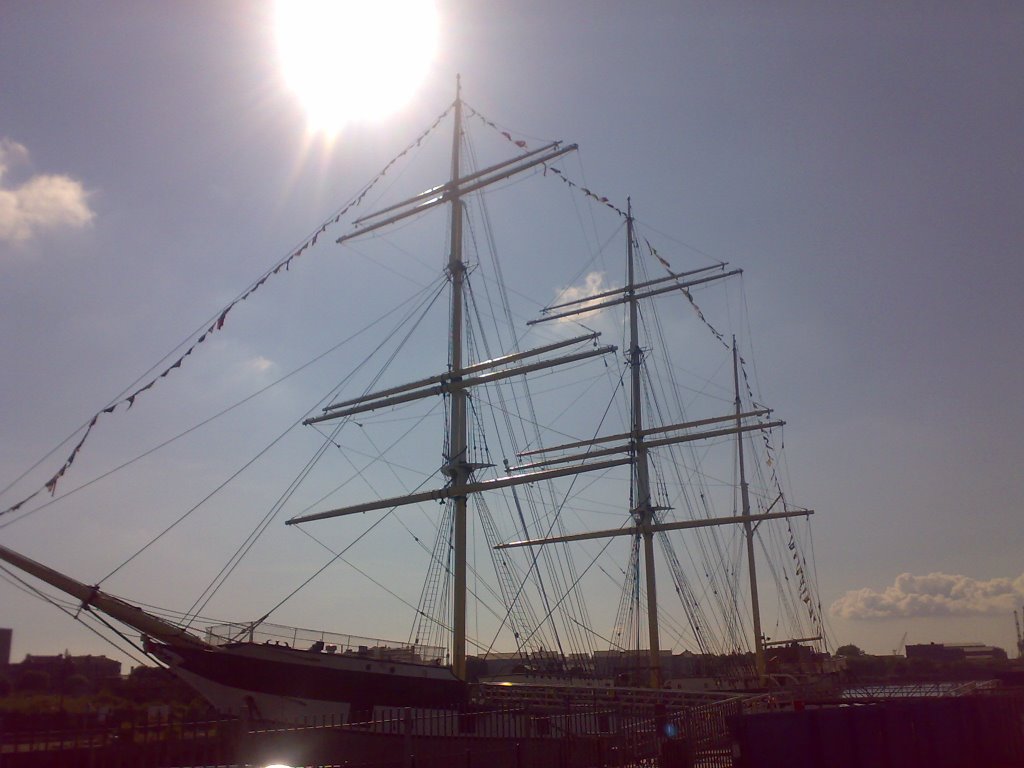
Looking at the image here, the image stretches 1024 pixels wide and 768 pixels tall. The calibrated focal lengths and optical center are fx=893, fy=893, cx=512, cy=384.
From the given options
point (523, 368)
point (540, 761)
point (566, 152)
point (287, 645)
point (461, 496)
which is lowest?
point (540, 761)

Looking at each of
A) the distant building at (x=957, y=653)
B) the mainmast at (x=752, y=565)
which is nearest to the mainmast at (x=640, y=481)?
the mainmast at (x=752, y=565)

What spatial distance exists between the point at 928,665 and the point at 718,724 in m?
72.9

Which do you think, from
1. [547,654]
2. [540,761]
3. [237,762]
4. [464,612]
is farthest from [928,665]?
[237,762]

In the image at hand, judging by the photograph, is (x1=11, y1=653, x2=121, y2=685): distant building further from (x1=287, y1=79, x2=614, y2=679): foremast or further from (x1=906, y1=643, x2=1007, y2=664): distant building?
(x1=906, y1=643, x2=1007, y2=664): distant building

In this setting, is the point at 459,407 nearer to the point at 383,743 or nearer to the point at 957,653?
the point at 383,743

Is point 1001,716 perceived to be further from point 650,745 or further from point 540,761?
point 540,761

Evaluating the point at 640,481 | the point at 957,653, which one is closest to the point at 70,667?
the point at 640,481

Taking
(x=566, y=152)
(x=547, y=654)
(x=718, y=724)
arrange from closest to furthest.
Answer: (x=718, y=724)
(x=566, y=152)
(x=547, y=654)

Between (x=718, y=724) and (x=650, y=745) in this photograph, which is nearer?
(x=650, y=745)

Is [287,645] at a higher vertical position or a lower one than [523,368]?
lower

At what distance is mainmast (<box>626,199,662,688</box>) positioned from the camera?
140 ft

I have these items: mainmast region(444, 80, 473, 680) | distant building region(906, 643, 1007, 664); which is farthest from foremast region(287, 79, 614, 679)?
distant building region(906, 643, 1007, 664)

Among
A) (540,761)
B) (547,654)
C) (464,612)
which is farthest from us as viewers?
(547,654)

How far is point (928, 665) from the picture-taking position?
81.1 metres
